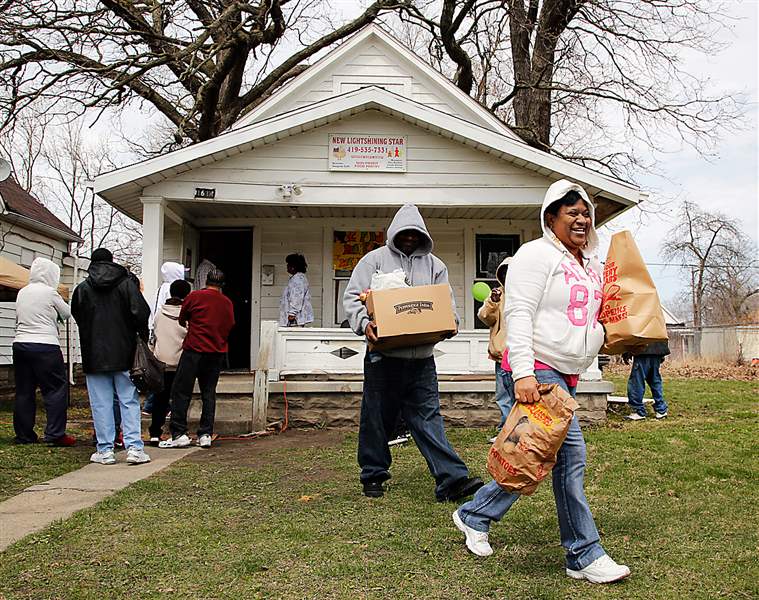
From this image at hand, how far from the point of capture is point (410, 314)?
16.5ft

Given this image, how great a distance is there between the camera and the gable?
43.2 ft

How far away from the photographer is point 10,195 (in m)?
15.8

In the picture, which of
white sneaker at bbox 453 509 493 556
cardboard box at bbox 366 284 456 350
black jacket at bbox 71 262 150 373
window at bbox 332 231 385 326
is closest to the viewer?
white sneaker at bbox 453 509 493 556

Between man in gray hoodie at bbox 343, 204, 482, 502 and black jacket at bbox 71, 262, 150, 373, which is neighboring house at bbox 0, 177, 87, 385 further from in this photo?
man in gray hoodie at bbox 343, 204, 482, 502

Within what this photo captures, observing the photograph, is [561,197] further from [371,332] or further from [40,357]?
[40,357]

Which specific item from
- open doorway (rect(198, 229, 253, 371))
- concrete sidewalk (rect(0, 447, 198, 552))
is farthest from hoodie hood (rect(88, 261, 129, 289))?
open doorway (rect(198, 229, 253, 371))

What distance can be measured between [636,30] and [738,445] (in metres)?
14.7

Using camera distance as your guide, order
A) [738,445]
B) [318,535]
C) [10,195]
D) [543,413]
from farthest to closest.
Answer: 1. [10,195]
2. [738,445]
3. [318,535]
4. [543,413]

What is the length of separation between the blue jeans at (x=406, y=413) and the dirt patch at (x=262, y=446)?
2201 mm

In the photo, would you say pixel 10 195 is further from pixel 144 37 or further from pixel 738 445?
pixel 738 445

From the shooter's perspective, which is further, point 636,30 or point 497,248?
point 636,30

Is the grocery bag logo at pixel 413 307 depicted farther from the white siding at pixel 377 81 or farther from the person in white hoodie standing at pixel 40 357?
the white siding at pixel 377 81

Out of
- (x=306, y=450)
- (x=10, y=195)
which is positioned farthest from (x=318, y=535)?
(x=10, y=195)

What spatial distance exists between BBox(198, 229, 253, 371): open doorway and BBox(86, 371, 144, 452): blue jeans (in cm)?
634
